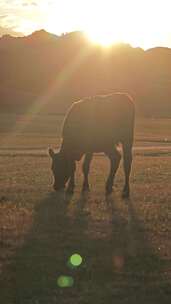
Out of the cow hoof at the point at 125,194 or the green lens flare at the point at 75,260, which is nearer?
the green lens flare at the point at 75,260

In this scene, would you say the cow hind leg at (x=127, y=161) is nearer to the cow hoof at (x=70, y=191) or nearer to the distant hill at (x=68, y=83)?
the cow hoof at (x=70, y=191)

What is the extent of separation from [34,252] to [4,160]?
1789cm

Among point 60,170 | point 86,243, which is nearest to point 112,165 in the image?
point 60,170

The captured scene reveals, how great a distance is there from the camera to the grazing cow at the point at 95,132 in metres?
15.2

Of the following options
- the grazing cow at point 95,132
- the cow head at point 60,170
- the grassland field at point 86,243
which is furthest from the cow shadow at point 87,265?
the grazing cow at point 95,132

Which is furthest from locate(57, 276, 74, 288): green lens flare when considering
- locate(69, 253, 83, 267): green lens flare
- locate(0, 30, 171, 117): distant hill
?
locate(0, 30, 171, 117): distant hill

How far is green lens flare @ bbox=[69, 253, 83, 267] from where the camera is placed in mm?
8633

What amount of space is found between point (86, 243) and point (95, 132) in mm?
5696

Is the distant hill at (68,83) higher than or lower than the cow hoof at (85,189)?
higher

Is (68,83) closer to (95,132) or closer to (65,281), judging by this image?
(95,132)

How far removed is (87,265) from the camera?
28.2 feet

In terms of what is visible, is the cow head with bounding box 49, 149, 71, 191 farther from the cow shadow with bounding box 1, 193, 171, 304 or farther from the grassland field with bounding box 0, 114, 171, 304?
the cow shadow with bounding box 1, 193, 171, 304

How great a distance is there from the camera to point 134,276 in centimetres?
812

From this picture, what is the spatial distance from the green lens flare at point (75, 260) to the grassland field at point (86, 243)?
7 cm
